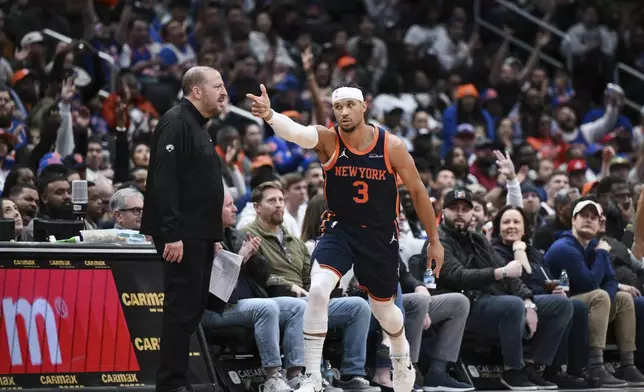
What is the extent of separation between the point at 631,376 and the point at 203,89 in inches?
239

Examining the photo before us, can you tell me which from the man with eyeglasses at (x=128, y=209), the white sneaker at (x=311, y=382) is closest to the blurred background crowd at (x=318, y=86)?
the man with eyeglasses at (x=128, y=209)

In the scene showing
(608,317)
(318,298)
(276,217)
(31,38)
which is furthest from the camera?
(31,38)

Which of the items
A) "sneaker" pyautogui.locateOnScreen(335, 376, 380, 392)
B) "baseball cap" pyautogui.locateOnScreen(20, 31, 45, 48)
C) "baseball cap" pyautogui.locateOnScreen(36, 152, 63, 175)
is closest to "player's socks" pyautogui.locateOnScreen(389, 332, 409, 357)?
"sneaker" pyautogui.locateOnScreen(335, 376, 380, 392)

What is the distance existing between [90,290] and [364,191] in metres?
2.43

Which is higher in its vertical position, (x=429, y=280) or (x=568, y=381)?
(x=429, y=280)

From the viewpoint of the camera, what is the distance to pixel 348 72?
2042 centimetres

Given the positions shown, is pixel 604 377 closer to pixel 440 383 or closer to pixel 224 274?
pixel 440 383

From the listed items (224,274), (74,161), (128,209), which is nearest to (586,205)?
(224,274)

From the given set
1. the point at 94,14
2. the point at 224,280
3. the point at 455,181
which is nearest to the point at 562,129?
the point at 455,181

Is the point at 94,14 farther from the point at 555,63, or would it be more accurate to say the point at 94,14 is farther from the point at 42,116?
the point at 555,63

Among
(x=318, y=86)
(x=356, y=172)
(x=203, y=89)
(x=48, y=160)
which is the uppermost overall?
(x=318, y=86)

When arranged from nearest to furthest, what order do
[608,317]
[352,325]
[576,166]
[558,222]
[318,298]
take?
[318,298] < [352,325] < [608,317] < [558,222] < [576,166]

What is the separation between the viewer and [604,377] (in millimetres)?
12680

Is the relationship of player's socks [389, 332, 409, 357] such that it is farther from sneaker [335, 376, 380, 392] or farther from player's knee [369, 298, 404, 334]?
sneaker [335, 376, 380, 392]
